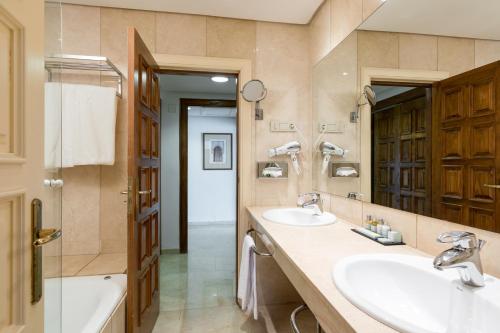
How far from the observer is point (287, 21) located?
220cm

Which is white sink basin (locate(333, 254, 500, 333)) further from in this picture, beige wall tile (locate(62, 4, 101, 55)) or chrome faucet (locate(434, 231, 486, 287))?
beige wall tile (locate(62, 4, 101, 55))

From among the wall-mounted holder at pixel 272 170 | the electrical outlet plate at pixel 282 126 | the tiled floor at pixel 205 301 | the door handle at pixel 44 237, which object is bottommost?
the tiled floor at pixel 205 301

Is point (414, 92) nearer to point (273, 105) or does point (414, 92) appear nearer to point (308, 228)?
point (308, 228)

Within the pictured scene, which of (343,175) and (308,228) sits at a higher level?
(343,175)

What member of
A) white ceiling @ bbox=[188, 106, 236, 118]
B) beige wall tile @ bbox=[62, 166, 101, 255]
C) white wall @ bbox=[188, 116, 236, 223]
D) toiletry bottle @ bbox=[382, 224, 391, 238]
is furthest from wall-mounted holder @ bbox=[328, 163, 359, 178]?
white wall @ bbox=[188, 116, 236, 223]

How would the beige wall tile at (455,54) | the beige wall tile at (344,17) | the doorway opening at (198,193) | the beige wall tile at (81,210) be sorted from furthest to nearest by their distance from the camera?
the doorway opening at (198,193)
the beige wall tile at (81,210)
the beige wall tile at (344,17)
the beige wall tile at (455,54)

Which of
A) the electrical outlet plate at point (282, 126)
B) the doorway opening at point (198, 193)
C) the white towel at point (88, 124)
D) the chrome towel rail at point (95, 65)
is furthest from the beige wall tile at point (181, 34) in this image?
the electrical outlet plate at point (282, 126)

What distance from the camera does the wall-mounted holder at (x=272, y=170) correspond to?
2.16 metres

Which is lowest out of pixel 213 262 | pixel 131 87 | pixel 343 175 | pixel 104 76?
pixel 213 262

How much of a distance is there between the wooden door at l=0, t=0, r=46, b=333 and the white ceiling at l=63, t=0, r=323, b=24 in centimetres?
148

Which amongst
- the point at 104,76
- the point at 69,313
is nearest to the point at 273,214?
the point at 69,313

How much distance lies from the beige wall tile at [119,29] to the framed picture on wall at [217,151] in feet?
9.85

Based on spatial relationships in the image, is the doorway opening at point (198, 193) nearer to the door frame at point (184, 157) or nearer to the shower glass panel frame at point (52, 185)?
the door frame at point (184, 157)

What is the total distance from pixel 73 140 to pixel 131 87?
74 centimetres
